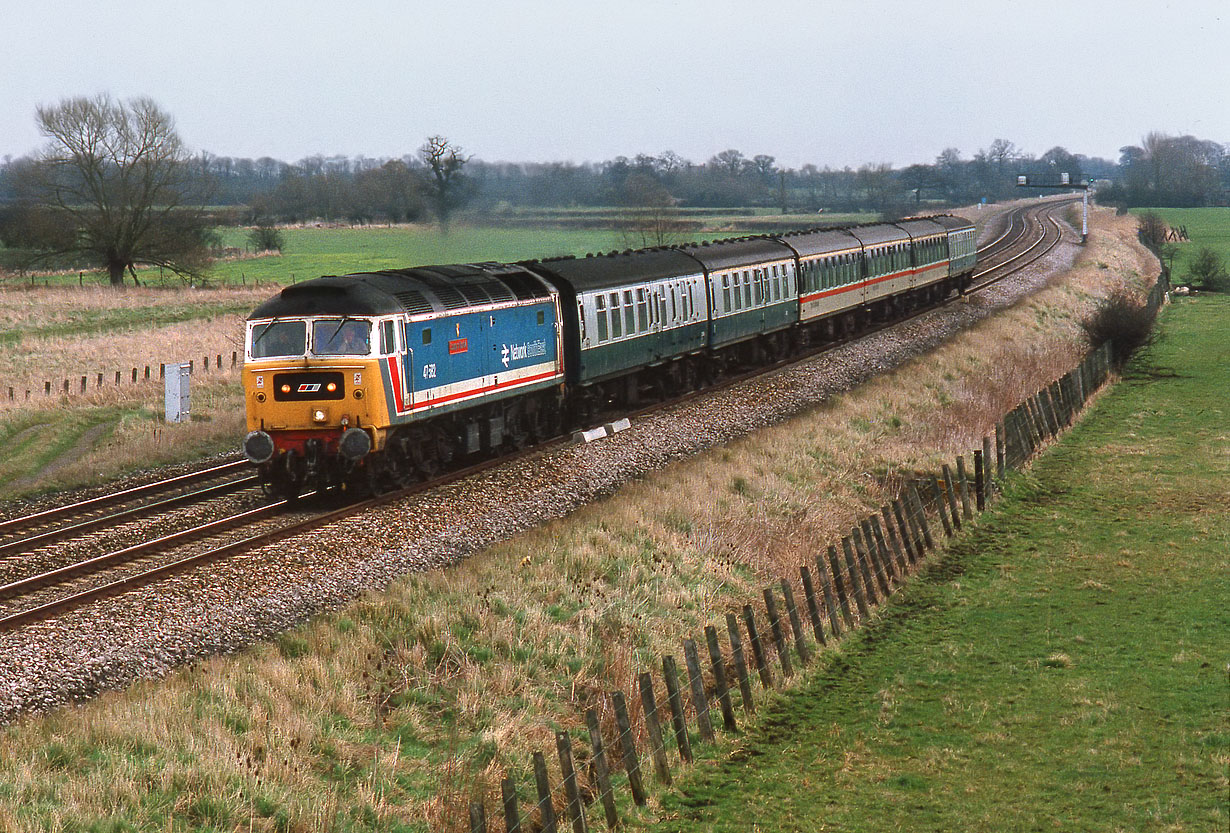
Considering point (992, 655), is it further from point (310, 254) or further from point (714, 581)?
point (310, 254)

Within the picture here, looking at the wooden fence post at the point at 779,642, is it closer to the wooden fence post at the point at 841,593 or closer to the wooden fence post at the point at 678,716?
the wooden fence post at the point at 841,593

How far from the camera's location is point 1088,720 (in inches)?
497

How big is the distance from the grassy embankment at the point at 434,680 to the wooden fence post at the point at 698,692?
1.50 meters

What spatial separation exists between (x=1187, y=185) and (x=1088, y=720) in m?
166

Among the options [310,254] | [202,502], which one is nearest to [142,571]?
[202,502]

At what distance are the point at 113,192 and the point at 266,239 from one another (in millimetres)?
18810

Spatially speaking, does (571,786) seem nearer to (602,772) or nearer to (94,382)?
(602,772)

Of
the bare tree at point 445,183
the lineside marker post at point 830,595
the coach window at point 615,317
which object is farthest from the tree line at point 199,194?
the lineside marker post at point 830,595

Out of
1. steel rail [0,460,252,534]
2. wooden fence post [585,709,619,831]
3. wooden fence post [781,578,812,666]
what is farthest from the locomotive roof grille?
wooden fence post [585,709,619,831]

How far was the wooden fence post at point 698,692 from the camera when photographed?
11.8 meters

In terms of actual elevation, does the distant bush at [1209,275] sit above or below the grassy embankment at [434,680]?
above

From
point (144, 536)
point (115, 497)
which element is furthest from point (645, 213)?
point (144, 536)

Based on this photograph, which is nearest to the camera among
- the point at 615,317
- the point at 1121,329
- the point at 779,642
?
the point at 779,642

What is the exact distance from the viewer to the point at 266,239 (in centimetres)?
8025
